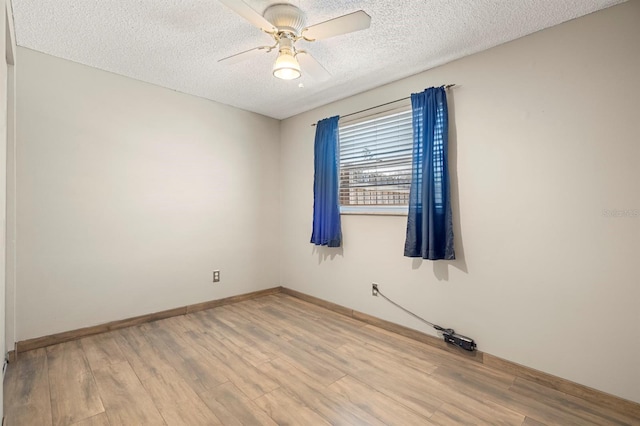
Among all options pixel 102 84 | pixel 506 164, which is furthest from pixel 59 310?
pixel 506 164

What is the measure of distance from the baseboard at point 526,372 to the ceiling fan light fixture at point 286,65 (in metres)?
2.40

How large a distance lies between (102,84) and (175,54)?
0.90m

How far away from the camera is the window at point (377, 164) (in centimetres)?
285

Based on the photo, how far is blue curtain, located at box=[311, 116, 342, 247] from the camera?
134 inches

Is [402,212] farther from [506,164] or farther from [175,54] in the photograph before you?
[175,54]

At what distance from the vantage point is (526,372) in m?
2.10

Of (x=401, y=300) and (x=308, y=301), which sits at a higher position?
(x=401, y=300)

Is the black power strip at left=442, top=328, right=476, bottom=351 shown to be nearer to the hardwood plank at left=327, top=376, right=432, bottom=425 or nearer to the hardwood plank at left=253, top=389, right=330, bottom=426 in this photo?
the hardwood plank at left=327, top=376, right=432, bottom=425

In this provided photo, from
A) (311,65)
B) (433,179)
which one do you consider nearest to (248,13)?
(311,65)

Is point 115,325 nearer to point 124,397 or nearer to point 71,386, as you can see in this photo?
point 71,386

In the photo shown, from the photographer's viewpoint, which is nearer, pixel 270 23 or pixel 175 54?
pixel 270 23

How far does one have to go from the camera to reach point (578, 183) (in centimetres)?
193

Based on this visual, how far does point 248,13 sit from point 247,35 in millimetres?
615

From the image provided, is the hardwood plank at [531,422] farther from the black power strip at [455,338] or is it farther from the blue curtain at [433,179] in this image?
the blue curtain at [433,179]
